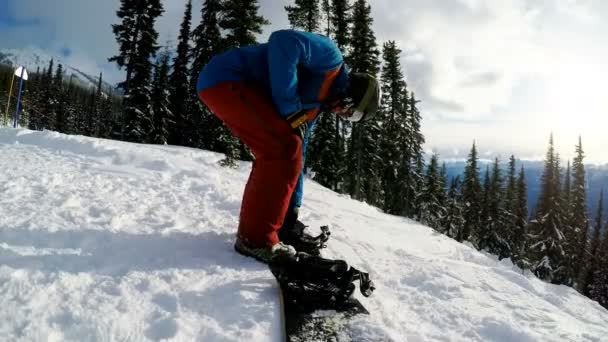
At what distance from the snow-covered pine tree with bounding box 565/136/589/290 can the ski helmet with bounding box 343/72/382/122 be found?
136ft

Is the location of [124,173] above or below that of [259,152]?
below

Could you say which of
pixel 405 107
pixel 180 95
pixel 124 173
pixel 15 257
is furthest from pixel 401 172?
pixel 15 257

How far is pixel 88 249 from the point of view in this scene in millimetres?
2643

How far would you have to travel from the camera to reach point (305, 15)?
86.5ft

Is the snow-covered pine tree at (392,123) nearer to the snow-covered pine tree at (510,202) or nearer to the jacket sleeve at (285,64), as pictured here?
the snow-covered pine tree at (510,202)

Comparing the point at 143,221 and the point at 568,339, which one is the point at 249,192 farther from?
the point at 568,339

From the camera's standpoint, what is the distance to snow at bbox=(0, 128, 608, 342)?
197 centimetres

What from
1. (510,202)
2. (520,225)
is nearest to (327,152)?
(520,225)

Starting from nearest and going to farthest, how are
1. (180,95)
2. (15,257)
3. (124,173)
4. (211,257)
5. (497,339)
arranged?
(15,257), (497,339), (211,257), (124,173), (180,95)

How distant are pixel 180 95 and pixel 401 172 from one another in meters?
22.4

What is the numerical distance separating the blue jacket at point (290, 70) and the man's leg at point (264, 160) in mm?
140

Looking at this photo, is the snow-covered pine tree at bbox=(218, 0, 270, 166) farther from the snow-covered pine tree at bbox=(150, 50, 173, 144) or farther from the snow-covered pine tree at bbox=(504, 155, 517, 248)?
the snow-covered pine tree at bbox=(504, 155, 517, 248)

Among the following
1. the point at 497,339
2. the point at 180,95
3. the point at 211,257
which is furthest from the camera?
the point at 180,95

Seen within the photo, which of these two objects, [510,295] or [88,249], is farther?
[510,295]
